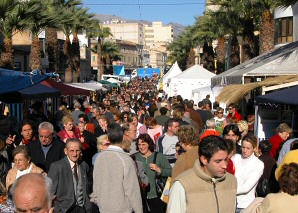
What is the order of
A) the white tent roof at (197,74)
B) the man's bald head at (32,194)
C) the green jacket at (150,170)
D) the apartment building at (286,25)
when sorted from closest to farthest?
1. the man's bald head at (32,194)
2. the green jacket at (150,170)
3. the apartment building at (286,25)
4. the white tent roof at (197,74)

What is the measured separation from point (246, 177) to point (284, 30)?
2512 centimetres

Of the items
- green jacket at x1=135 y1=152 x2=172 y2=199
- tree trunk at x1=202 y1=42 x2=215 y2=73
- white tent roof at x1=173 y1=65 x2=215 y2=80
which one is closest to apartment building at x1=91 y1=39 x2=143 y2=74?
tree trunk at x1=202 y1=42 x2=215 y2=73

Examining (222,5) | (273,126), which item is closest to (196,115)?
(273,126)

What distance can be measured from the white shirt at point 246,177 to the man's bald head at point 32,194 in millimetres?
3731

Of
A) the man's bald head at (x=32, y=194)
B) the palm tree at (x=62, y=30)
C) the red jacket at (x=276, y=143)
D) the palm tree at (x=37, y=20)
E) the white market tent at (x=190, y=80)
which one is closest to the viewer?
the man's bald head at (x=32, y=194)

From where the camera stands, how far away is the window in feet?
98.9

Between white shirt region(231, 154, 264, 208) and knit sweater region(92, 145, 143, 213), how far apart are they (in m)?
1.26

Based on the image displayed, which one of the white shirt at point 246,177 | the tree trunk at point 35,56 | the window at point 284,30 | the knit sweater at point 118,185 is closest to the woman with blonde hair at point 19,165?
the knit sweater at point 118,185

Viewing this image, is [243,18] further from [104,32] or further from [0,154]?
[104,32]

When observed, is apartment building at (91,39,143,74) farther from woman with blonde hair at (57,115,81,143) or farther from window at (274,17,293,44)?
woman with blonde hair at (57,115,81,143)

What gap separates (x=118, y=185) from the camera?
5.95 m

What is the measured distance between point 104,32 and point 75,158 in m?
70.7

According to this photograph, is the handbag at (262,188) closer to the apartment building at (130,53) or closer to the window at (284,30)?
the window at (284,30)

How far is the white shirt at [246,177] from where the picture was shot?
6573 mm
